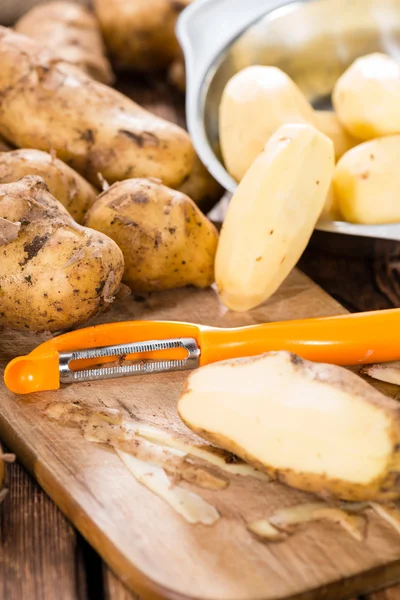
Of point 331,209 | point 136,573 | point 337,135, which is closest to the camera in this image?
point 136,573

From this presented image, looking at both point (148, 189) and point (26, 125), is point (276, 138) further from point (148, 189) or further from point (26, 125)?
point (26, 125)

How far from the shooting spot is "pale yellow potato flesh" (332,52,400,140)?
118 centimetres

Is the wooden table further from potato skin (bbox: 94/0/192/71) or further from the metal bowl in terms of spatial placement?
potato skin (bbox: 94/0/192/71)

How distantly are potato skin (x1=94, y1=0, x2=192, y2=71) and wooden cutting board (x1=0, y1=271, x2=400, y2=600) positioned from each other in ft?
3.67

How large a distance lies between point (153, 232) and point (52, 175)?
0.17 metres

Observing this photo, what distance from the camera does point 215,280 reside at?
44.8 inches

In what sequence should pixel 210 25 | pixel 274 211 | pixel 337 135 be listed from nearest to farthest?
pixel 274 211 < pixel 337 135 < pixel 210 25

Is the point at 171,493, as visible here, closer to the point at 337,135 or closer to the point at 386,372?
the point at 386,372

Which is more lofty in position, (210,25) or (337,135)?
(210,25)

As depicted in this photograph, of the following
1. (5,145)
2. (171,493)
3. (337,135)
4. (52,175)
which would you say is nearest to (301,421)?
(171,493)

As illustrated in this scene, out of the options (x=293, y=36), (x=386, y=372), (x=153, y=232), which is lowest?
(x=386, y=372)

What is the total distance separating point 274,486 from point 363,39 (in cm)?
105

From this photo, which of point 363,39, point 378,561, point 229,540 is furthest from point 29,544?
point 363,39

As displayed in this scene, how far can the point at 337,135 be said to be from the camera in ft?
4.26
